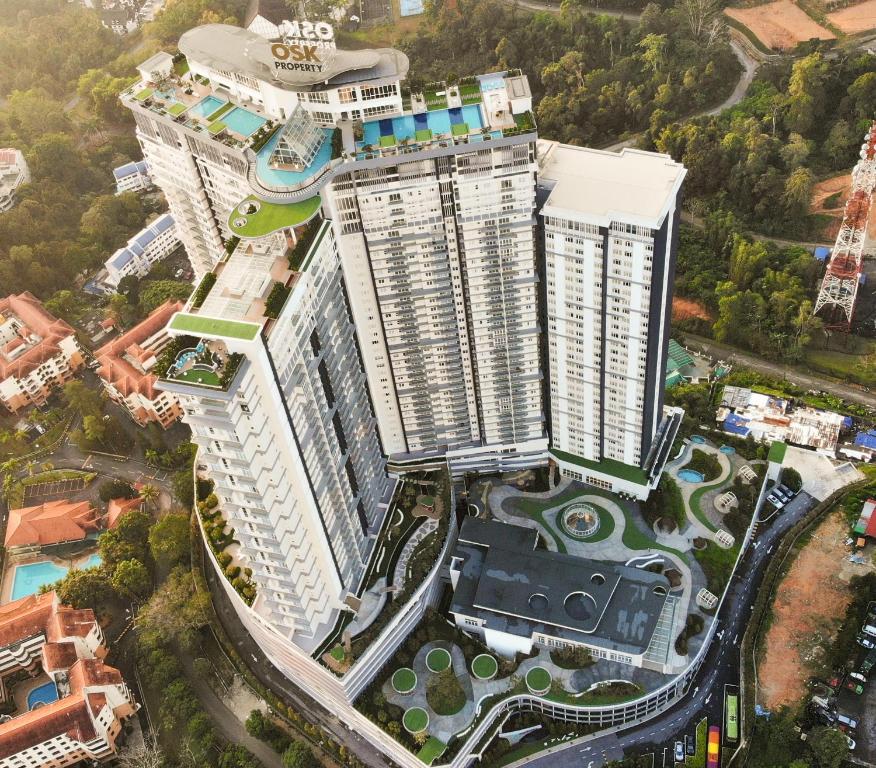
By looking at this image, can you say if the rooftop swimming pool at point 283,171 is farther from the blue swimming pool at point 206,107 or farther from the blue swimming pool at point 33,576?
the blue swimming pool at point 33,576

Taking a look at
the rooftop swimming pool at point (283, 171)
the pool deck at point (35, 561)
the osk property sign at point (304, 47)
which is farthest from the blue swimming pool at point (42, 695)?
the osk property sign at point (304, 47)

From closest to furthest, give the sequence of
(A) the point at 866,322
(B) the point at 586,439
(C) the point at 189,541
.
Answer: (B) the point at 586,439 → (C) the point at 189,541 → (A) the point at 866,322

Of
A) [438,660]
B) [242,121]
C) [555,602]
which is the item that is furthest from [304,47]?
[438,660]

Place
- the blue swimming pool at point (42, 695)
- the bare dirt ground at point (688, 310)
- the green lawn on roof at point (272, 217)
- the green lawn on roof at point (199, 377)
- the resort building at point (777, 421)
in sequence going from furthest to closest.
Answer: the bare dirt ground at point (688, 310), the resort building at point (777, 421), the blue swimming pool at point (42, 695), the green lawn on roof at point (272, 217), the green lawn on roof at point (199, 377)

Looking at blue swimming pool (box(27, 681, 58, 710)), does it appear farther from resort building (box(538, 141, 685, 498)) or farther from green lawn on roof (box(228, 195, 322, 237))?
resort building (box(538, 141, 685, 498))

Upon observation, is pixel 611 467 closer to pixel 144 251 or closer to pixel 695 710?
pixel 695 710

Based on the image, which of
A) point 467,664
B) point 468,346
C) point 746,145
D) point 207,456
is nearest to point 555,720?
point 467,664

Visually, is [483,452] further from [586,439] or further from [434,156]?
[434,156]
